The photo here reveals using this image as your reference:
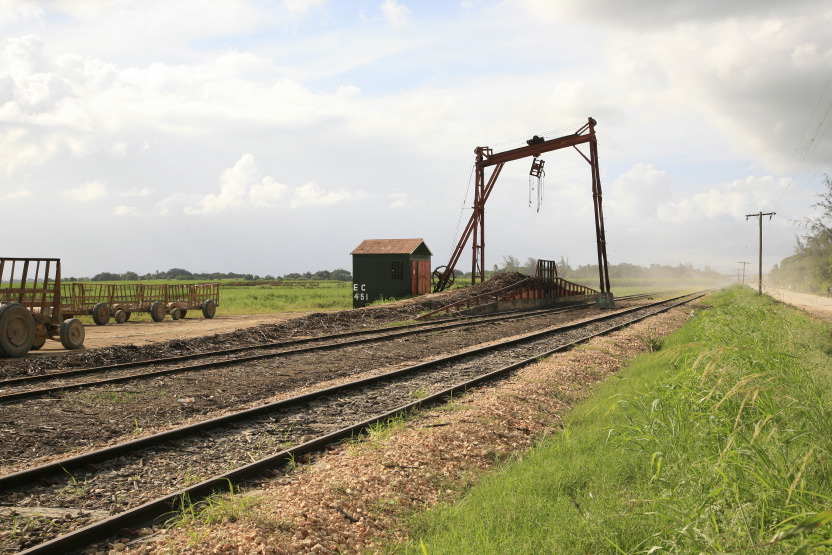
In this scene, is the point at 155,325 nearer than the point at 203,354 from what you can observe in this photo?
No

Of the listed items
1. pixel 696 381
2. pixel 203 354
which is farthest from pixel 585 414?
pixel 203 354

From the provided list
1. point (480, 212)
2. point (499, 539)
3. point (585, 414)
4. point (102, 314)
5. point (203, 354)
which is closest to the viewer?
point (499, 539)

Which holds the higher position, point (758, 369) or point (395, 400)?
point (758, 369)

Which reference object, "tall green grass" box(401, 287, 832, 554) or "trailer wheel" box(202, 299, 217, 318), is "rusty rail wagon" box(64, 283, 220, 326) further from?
"tall green grass" box(401, 287, 832, 554)

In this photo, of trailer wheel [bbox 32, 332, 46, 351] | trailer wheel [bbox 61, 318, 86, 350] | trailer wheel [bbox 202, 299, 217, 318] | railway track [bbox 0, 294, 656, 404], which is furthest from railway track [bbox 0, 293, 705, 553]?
trailer wheel [bbox 202, 299, 217, 318]

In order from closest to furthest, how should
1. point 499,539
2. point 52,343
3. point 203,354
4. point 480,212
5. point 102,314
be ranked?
point 499,539, point 203,354, point 52,343, point 102,314, point 480,212

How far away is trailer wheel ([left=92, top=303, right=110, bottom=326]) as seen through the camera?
2145 cm

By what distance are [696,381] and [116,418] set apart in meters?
7.11

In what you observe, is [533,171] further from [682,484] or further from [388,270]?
[682,484]

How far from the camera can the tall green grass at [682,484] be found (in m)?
3.12

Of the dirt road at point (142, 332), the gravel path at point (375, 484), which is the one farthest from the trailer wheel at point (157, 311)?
the gravel path at point (375, 484)

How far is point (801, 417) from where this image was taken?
14.5 ft

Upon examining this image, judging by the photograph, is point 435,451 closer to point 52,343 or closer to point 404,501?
point 404,501

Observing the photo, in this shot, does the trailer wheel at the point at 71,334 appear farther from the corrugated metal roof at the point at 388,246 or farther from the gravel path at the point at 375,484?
the corrugated metal roof at the point at 388,246
